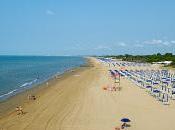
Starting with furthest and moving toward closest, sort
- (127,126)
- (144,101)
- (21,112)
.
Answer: (144,101) → (21,112) → (127,126)

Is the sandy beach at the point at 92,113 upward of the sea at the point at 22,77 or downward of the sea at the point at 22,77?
upward

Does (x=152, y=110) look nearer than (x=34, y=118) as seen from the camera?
No

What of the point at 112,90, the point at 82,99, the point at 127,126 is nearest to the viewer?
the point at 127,126

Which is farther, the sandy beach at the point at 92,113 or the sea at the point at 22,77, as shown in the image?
the sea at the point at 22,77

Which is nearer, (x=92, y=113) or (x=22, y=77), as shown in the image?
(x=92, y=113)

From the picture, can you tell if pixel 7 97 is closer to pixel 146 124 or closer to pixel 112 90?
pixel 112 90

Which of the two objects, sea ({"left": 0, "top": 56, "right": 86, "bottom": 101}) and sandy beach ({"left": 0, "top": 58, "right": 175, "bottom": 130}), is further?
sea ({"left": 0, "top": 56, "right": 86, "bottom": 101})

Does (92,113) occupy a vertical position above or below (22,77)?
above

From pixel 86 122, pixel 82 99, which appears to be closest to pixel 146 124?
pixel 86 122

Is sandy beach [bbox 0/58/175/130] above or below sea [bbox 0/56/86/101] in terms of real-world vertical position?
above

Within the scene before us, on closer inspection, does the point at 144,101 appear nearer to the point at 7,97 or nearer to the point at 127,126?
the point at 127,126

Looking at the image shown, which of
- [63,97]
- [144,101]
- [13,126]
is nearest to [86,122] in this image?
[13,126]
